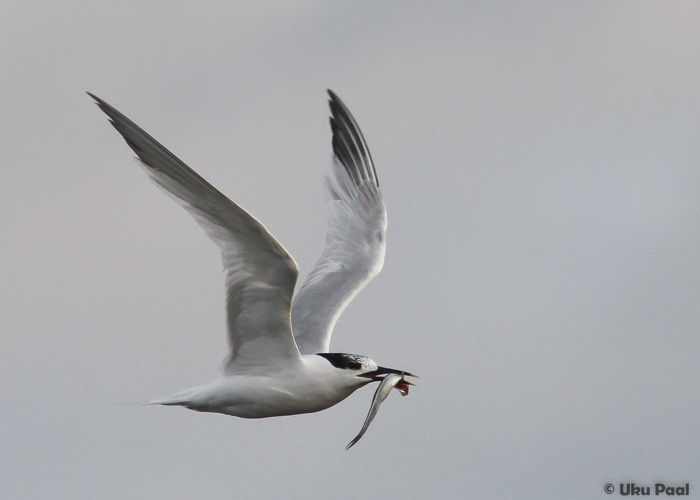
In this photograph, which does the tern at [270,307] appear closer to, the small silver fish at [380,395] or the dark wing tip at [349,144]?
the small silver fish at [380,395]

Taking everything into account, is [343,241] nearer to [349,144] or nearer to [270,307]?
[349,144]

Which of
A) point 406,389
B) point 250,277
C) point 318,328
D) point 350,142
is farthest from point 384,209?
point 250,277

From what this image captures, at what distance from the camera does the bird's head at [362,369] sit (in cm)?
1064

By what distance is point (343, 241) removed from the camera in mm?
14023

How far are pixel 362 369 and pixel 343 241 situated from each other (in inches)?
142

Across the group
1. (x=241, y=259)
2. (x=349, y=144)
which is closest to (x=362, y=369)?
(x=241, y=259)

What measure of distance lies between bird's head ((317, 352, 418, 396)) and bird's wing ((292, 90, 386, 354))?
1.15 m

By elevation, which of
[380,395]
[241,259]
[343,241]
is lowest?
[380,395]

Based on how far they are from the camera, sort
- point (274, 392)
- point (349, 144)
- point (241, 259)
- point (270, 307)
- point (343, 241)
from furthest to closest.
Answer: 1. point (349, 144)
2. point (343, 241)
3. point (274, 392)
4. point (270, 307)
5. point (241, 259)

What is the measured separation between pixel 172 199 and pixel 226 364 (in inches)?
92.7

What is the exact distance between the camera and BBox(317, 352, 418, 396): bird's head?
1064 cm

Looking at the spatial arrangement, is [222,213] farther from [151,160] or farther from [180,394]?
[180,394]

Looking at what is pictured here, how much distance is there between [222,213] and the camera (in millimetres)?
9023

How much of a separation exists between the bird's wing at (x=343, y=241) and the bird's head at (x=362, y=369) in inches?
45.4
